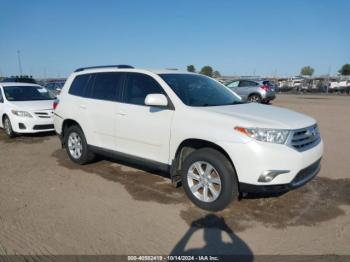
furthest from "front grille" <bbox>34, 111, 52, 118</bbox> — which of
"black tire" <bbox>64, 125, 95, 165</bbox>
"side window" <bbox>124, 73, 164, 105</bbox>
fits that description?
"side window" <bbox>124, 73, 164, 105</bbox>

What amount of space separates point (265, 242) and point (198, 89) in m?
2.51

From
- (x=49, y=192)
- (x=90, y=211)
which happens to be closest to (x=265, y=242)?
(x=90, y=211)

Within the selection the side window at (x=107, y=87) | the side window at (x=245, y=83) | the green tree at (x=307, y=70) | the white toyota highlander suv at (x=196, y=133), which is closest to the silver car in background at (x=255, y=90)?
the side window at (x=245, y=83)

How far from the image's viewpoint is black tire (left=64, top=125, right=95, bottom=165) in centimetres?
609

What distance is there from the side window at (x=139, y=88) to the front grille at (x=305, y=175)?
7.36 ft

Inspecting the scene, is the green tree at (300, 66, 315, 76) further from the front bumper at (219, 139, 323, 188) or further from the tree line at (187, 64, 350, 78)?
the front bumper at (219, 139, 323, 188)

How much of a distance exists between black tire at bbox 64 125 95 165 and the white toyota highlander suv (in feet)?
0.08

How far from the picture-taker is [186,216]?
409cm

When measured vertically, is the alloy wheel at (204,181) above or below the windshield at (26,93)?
below

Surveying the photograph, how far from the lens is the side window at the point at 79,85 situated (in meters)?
6.13

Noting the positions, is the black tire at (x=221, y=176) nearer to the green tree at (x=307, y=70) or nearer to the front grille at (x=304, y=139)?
the front grille at (x=304, y=139)

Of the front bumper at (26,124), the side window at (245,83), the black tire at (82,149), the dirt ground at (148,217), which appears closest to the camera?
the dirt ground at (148,217)

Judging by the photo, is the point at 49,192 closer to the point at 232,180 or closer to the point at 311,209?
the point at 232,180

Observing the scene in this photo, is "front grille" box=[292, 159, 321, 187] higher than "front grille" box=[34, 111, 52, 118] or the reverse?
the reverse
